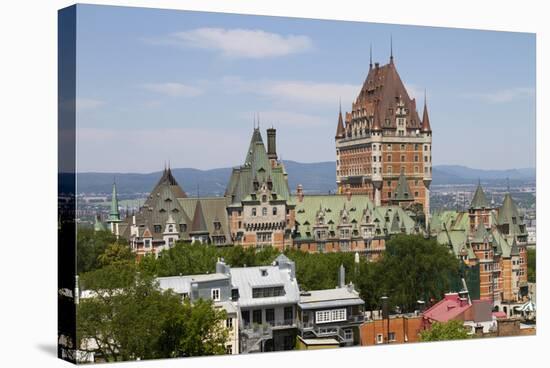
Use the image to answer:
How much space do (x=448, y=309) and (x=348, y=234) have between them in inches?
89.1

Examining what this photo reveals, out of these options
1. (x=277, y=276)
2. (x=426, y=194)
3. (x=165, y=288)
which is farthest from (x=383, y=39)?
(x=165, y=288)

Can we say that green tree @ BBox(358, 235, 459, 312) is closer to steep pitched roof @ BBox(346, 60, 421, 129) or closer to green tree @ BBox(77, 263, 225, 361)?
steep pitched roof @ BBox(346, 60, 421, 129)

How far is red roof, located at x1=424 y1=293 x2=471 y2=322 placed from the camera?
19297 mm

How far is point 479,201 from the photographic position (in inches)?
818

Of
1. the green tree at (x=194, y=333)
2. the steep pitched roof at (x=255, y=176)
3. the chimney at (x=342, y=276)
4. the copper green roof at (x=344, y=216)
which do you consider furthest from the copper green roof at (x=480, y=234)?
the green tree at (x=194, y=333)

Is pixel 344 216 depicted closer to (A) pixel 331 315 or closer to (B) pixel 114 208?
(A) pixel 331 315

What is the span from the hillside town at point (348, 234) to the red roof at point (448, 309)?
0.06 ft

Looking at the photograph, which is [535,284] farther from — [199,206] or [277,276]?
[199,206]

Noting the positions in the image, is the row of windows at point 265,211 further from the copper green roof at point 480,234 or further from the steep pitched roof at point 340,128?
the copper green roof at point 480,234

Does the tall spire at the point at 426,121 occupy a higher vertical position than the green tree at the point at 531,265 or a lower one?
higher

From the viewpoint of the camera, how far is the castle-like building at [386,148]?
1966 centimetres

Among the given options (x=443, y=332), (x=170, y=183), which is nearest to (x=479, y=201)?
(x=443, y=332)

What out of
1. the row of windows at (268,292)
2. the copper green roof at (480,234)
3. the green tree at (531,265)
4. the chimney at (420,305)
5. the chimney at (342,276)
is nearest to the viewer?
the row of windows at (268,292)

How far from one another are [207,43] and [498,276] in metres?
7.35
